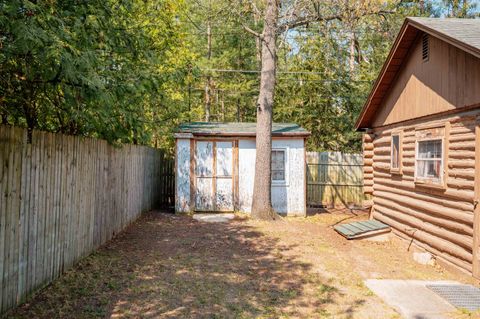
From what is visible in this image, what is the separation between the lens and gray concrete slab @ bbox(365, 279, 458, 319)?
454 centimetres

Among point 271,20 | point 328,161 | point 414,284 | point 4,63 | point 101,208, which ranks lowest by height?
point 414,284

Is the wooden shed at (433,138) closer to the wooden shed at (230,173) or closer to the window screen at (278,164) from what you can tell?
the wooden shed at (230,173)

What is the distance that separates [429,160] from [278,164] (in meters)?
5.51

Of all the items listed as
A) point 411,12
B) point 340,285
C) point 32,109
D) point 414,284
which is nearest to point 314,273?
point 340,285

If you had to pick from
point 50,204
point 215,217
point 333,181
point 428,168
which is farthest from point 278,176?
point 50,204

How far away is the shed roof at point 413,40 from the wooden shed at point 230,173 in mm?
2558

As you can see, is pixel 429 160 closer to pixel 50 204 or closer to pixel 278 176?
pixel 278 176

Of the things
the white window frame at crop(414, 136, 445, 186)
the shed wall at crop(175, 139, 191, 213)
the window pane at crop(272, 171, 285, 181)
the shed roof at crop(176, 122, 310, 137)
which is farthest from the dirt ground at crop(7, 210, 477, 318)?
the shed roof at crop(176, 122, 310, 137)

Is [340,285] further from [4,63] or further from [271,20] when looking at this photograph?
[271,20]

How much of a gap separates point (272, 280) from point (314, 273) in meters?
0.86

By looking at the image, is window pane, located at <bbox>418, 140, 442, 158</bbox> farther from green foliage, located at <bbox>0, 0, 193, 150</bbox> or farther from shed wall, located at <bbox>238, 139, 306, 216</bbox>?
green foliage, located at <bbox>0, 0, 193, 150</bbox>

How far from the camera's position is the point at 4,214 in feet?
12.8

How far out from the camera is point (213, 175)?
40.6 feet

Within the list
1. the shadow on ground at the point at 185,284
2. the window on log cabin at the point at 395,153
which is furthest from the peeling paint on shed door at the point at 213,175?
the window on log cabin at the point at 395,153
